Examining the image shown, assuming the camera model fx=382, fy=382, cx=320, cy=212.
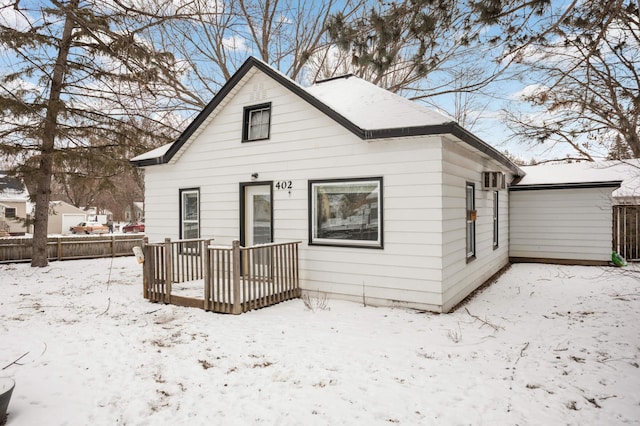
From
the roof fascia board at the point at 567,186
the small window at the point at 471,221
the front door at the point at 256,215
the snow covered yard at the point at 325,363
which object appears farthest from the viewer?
the roof fascia board at the point at 567,186

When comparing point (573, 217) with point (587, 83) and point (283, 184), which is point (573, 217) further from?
point (283, 184)

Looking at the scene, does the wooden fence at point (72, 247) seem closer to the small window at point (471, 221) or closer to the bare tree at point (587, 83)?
the small window at point (471, 221)

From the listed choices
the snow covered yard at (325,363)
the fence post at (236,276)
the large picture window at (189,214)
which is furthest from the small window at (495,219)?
the large picture window at (189,214)

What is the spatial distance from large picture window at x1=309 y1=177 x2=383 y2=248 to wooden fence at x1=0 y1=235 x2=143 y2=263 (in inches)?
360

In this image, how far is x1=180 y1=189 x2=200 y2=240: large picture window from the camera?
871 centimetres

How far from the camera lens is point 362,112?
686 cm

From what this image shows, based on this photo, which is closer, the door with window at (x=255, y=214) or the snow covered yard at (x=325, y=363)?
the snow covered yard at (x=325, y=363)

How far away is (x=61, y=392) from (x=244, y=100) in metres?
6.00

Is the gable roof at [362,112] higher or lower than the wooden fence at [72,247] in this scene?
higher

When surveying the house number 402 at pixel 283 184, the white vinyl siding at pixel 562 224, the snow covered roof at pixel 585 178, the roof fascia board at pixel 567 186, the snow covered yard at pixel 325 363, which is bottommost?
the snow covered yard at pixel 325 363

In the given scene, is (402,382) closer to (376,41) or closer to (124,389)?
(124,389)

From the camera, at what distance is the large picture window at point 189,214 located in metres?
8.71

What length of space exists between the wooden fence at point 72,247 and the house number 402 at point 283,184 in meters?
8.41

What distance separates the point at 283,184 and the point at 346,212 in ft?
4.70
